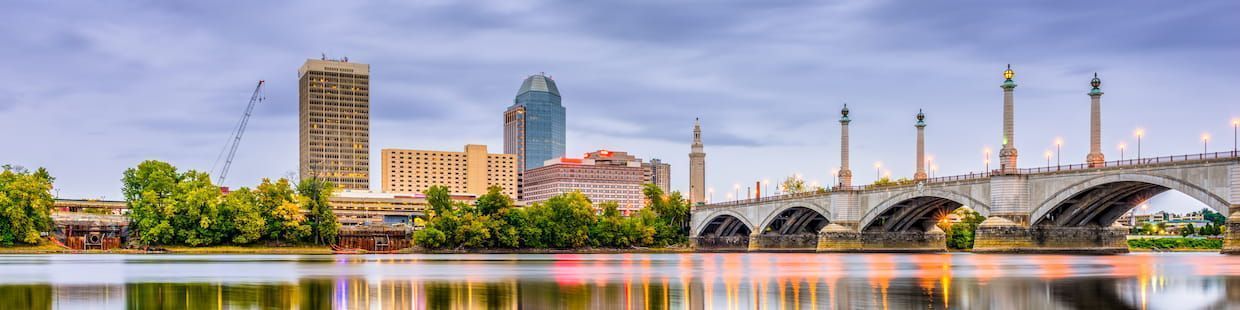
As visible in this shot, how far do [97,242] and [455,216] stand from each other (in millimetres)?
42803

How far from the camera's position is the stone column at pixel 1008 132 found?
10951cm

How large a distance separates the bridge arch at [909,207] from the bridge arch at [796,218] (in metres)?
14.0

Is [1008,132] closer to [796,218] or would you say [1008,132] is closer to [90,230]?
[796,218]

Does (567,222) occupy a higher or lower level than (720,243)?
higher

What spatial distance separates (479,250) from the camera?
152 meters

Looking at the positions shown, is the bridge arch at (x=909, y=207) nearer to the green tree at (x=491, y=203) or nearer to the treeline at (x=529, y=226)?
the treeline at (x=529, y=226)

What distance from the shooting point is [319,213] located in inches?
5906

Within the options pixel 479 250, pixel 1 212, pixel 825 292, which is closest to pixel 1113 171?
pixel 825 292

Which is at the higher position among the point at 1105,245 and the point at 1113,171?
the point at 1113,171

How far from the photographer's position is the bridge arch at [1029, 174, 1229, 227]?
9056 centimetres

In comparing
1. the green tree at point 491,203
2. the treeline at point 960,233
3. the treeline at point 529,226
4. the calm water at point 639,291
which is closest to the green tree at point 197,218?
the treeline at point 529,226

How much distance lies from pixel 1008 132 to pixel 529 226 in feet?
224

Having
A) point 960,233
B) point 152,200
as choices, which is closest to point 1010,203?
point 960,233

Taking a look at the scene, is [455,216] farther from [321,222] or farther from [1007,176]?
[1007,176]
